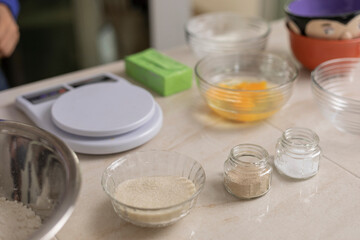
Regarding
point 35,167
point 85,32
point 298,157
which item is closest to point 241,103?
point 298,157

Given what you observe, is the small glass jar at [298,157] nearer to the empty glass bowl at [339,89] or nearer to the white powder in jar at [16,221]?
the empty glass bowl at [339,89]

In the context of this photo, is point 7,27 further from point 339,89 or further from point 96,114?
point 339,89

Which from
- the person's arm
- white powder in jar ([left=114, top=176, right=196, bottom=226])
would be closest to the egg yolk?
white powder in jar ([left=114, top=176, right=196, bottom=226])

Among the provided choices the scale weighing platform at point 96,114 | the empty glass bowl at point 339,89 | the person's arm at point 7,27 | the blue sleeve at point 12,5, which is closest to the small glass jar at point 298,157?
the empty glass bowl at point 339,89

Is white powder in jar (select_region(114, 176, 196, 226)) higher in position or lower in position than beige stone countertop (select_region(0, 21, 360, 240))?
higher

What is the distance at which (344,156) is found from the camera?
0.82 meters

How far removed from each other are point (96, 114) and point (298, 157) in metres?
0.38

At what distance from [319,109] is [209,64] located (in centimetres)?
27

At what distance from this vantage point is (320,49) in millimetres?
1053

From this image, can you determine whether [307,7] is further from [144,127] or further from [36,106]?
[36,106]

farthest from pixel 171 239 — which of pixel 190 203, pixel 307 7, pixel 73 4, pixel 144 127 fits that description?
pixel 73 4

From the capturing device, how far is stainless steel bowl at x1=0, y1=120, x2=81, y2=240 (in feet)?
2.12

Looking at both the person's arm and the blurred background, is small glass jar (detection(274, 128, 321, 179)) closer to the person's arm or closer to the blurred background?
the person's arm

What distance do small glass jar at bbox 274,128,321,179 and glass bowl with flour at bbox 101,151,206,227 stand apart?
148mm
